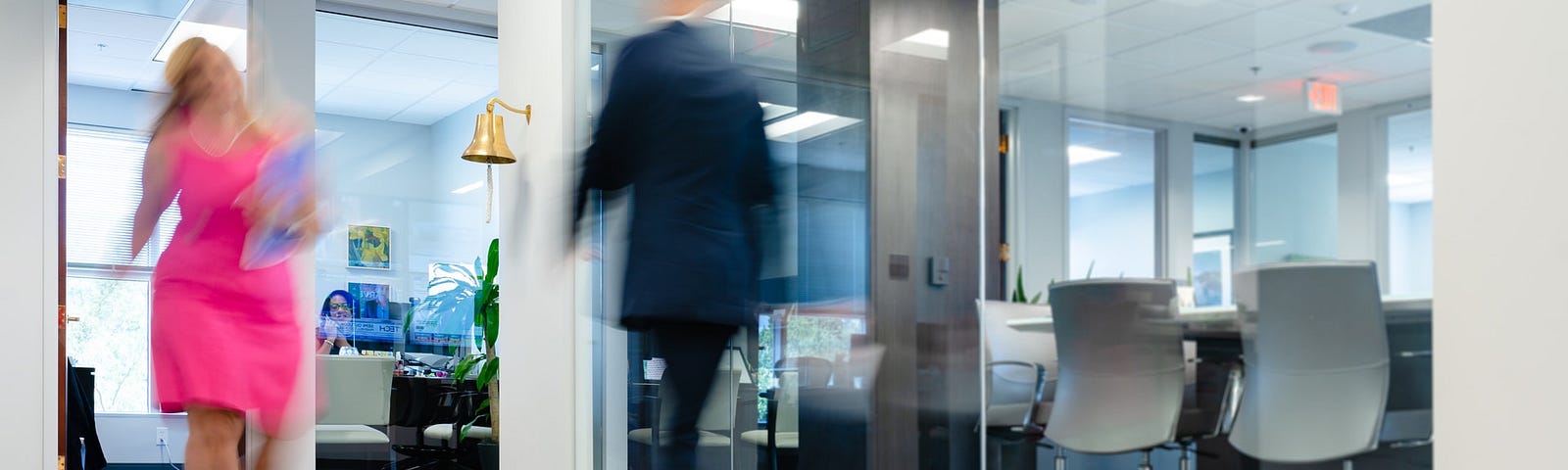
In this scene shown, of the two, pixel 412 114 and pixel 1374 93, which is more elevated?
pixel 412 114

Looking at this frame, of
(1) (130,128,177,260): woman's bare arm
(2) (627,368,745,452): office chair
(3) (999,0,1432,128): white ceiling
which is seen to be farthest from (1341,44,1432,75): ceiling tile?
(1) (130,128,177,260): woman's bare arm

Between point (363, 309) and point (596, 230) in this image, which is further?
point (363, 309)

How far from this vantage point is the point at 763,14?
2.37m

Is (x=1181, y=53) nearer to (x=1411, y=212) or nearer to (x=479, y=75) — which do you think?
(x=1411, y=212)

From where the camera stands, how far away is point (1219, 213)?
137 cm

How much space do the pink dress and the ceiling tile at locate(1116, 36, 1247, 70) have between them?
2.26m

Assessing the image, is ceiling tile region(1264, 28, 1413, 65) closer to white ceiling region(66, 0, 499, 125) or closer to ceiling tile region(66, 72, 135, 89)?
white ceiling region(66, 0, 499, 125)

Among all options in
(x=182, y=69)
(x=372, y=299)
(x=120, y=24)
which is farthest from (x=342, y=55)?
(x=182, y=69)

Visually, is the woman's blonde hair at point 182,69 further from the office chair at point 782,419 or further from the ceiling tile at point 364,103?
the ceiling tile at point 364,103

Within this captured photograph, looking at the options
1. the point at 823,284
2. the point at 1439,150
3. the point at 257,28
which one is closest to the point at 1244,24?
the point at 1439,150

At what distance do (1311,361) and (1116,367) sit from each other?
31 cm

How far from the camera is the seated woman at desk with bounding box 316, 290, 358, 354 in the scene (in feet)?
16.7

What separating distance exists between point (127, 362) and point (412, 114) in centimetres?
178

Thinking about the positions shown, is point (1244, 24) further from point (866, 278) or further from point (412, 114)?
point (412, 114)
